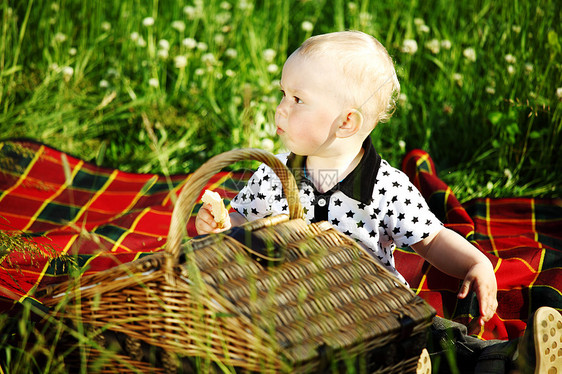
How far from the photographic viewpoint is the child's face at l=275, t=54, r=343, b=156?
1834 mm

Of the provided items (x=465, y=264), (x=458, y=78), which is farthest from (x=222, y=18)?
(x=465, y=264)

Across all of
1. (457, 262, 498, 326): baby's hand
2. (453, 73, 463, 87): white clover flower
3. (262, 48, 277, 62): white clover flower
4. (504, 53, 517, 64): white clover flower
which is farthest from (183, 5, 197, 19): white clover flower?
(457, 262, 498, 326): baby's hand

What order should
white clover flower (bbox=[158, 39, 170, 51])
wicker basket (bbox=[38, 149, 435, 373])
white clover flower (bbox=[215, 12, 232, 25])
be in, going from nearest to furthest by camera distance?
wicker basket (bbox=[38, 149, 435, 373]) < white clover flower (bbox=[158, 39, 170, 51]) < white clover flower (bbox=[215, 12, 232, 25])

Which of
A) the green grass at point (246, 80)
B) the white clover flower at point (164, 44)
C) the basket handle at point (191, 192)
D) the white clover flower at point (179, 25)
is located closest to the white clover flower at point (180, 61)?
the green grass at point (246, 80)

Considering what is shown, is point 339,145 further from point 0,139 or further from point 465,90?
point 0,139

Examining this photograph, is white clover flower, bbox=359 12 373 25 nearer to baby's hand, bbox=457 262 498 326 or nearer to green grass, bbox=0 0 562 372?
green grass, bbox=0 0 562 372

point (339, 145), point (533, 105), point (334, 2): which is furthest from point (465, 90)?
point (339, 145)

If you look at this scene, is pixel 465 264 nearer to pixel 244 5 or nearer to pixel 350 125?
pixel 350 125

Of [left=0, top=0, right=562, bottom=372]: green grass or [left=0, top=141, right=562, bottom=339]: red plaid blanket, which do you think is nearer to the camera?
[left=0, top=141, right=562, bottom=339]: red plaid blanket

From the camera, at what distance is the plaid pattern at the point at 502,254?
2.21 m

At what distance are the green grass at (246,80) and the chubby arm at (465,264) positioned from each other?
1113 millimetres

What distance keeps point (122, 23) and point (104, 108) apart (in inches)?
21.9

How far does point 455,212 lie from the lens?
2.63 meters

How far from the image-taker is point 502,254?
2.49 m
